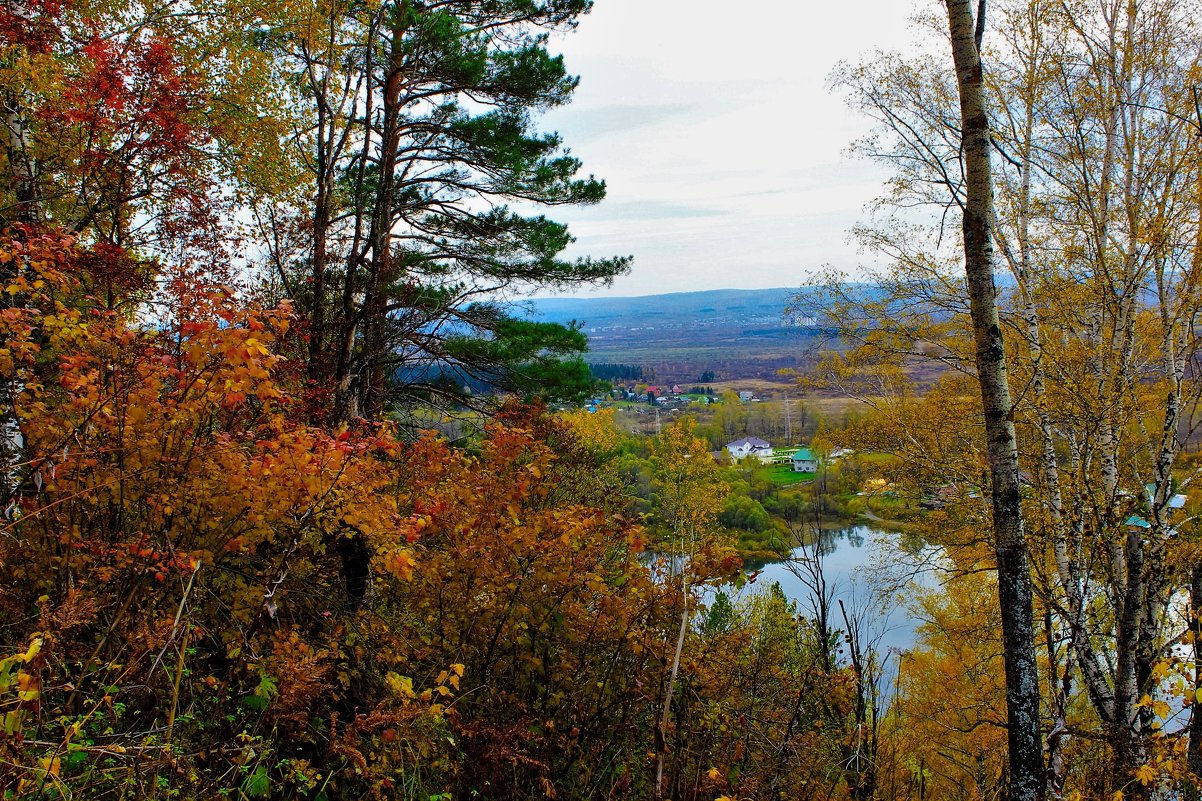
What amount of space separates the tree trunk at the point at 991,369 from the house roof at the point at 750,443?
56.0m

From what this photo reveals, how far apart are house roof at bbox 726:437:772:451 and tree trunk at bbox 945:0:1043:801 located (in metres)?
56.0

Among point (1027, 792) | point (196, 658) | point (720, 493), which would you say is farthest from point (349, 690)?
point (720, 493)

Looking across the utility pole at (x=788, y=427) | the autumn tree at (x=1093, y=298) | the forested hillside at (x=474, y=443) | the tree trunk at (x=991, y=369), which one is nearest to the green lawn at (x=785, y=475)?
the utility pole at (x=788, y=427)

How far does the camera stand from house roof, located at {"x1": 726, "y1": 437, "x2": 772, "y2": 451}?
196 ft

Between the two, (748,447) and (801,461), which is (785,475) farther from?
(748,447)

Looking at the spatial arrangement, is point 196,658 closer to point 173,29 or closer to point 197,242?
point 197,242

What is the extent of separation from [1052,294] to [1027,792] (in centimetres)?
508

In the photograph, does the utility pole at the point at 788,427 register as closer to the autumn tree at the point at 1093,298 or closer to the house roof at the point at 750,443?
the house roof at the point at 750,443

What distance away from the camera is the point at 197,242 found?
598cm

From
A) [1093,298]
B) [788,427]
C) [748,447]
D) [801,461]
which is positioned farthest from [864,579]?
[788,427]

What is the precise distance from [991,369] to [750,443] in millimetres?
60207

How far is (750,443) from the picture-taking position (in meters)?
62.1

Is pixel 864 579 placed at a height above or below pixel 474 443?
below

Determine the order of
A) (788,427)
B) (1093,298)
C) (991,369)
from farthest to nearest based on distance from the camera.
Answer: (788,427) → (1093,298) → (991,369)
